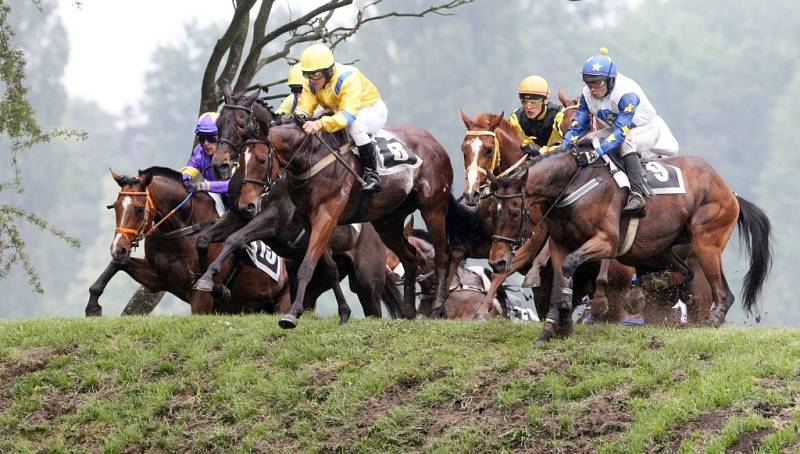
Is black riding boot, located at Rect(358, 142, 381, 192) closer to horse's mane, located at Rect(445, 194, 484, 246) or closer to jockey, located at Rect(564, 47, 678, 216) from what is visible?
jockey, located at Rect(564, 47, 678, 216)

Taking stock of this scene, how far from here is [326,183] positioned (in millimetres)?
14914

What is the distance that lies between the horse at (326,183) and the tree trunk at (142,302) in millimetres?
5838

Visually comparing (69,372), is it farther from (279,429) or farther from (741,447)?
(741,447)

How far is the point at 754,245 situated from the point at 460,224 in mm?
3624

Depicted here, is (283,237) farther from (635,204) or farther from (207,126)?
(635,204)

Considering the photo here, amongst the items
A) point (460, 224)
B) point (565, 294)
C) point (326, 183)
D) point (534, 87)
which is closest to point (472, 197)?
point (326, 183)

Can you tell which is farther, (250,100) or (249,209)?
(250,100)

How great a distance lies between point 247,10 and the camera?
73.2 feet

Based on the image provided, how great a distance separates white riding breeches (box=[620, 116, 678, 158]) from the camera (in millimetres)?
14734

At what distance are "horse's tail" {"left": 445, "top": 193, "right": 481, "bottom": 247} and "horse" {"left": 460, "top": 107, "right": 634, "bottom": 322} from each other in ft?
0.09

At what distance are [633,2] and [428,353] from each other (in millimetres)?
96967

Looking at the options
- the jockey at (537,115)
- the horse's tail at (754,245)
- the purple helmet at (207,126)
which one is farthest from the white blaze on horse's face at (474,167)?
the horse's tail at (754,245)

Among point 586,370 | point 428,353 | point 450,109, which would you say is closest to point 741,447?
point 586,370

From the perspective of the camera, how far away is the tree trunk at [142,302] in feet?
69.3
